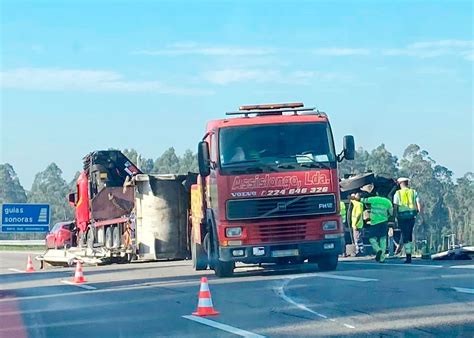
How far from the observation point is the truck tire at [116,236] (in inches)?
1133

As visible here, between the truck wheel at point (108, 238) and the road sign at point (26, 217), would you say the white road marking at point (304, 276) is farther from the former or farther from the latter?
the road sign at point (26, 217)

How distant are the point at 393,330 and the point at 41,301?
7.87m

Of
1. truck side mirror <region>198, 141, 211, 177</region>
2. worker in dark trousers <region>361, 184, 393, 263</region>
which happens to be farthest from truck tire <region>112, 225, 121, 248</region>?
truck side mirror <region>198, 141, 211, 177</region>

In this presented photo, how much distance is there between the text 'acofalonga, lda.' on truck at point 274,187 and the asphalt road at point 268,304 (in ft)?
2.03

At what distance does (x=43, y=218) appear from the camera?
42625 millimetres

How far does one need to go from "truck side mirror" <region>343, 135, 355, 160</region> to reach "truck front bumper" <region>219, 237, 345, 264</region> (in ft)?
5.15

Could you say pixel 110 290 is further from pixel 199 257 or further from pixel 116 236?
pixel 116 236

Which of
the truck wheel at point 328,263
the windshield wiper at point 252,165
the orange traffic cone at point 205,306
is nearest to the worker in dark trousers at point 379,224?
the truck wheel at point 328,263

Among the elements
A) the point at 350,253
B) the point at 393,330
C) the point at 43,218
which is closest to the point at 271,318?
the point at 393,330

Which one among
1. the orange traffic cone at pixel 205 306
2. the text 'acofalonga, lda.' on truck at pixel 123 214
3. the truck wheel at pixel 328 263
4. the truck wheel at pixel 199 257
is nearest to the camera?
the orange traffic cone at pixel 205 306

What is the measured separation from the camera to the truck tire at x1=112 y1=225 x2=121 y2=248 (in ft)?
94.4

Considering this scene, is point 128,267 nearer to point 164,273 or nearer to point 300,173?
point 164,273

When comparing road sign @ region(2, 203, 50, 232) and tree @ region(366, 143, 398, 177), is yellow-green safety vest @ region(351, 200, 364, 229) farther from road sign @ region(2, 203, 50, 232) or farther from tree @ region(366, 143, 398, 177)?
tree @ region(366, 143, 398, 177)

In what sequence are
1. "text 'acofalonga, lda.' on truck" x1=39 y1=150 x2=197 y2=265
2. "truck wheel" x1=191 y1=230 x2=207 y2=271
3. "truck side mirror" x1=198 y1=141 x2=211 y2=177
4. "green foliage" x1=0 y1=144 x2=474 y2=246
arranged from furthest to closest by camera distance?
"green foliage" x1=0 y1=144 x2=474 y2=246 < "text 'acofalonga, lda.' on truck" x1=39 y1=150 x2=197 y2=265 < "truck wheel" x1=191 y1=230 x2=207 y2=271 < "truck side mirror" x1=198 y1=141 x2=211 y2=177
